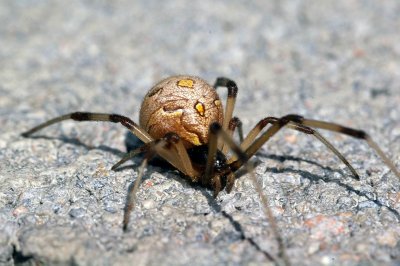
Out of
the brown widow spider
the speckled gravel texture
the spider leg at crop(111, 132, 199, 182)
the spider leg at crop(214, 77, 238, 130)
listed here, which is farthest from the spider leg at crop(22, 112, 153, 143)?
the spider leg at crop(214, 77, 238, 130)

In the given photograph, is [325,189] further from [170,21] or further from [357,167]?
[170,21]

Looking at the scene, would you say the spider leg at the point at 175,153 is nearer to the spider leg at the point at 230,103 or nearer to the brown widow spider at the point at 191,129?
the brown widow spider at the point at 191,129

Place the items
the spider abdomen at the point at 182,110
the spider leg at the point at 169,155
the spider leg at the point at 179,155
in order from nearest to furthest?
the spider leg at the point at 169,155 → the spider leg at the point at 179,155 → the spider abdomen at the point at 182,110

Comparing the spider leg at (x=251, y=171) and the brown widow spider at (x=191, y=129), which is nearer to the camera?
the spider leg at (x=251, y=171)

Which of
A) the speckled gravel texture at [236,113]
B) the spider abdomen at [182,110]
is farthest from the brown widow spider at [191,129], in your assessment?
the speckled gravel texture at [236,113]

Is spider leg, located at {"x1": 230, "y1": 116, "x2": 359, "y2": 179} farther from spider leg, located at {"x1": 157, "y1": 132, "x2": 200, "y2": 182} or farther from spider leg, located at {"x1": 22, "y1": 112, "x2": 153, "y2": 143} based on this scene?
spider leg, located at {"x1": 22, "y1": 112, "x2": 153, "y2": 143}

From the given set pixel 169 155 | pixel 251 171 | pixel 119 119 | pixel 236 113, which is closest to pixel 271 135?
pixel 251 171
